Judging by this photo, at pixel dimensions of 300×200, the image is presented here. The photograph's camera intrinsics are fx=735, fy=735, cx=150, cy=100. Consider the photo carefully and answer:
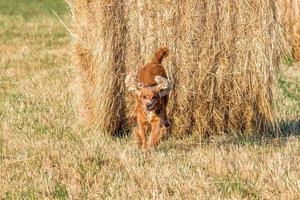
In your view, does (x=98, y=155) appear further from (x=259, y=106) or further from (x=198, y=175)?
(x=259, y=106)

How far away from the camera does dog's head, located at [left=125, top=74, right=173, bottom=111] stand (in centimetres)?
674

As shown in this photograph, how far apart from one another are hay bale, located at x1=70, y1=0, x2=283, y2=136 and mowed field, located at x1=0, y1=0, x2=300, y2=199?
1.15ft

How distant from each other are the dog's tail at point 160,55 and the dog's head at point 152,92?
0.45m

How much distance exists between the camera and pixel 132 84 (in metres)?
6.90

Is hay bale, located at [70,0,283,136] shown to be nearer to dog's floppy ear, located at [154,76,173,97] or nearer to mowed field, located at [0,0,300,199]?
mowed field, located at [0,0,300,199]

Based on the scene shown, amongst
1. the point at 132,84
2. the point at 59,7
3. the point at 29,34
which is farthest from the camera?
the point at 59,7

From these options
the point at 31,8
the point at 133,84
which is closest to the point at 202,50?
the point at 133,84

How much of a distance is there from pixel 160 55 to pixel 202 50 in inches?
27.9

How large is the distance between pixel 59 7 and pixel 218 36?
21407mm

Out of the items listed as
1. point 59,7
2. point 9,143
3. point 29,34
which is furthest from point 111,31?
point 59,7

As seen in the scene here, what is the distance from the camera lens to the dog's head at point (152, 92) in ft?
22.1

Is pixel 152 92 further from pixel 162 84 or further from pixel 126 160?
pixel 126 160

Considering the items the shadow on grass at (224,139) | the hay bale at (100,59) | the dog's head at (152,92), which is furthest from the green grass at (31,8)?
the dog's head at (152,92)

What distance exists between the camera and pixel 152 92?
6754 mm
